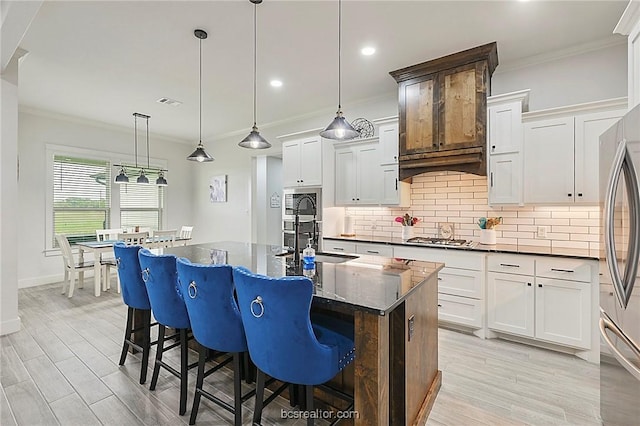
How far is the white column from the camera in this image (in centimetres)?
333

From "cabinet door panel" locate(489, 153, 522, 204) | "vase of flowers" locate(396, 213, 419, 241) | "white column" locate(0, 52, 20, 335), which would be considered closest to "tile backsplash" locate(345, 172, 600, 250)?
"vase of flowers" locate(396, 213, 419, 241)

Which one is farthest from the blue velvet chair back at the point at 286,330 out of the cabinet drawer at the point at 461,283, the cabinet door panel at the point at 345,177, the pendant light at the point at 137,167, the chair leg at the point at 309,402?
the pendant light at the point at 137,167

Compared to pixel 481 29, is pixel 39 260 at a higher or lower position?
lower

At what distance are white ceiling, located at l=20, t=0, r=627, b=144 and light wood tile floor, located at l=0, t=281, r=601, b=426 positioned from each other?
9.96ft

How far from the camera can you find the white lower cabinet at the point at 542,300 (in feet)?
9.03

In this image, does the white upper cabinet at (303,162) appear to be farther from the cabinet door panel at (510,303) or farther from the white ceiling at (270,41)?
the cabinet door panel at (510,303)

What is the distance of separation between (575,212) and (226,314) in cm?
352

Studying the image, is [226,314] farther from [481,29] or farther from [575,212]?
[575,212]

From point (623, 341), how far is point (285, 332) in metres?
1.63

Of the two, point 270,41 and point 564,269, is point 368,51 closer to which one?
point 270,41

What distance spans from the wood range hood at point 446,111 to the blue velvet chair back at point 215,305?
2.79 metres

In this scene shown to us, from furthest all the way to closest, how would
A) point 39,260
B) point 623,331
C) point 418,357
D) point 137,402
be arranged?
point 39,260 → point 137,402 → point 418,357 → point 623,331

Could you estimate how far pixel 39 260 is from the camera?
5.35 metres

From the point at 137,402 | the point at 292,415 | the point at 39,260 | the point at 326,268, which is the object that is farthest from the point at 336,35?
the point at 39,260
